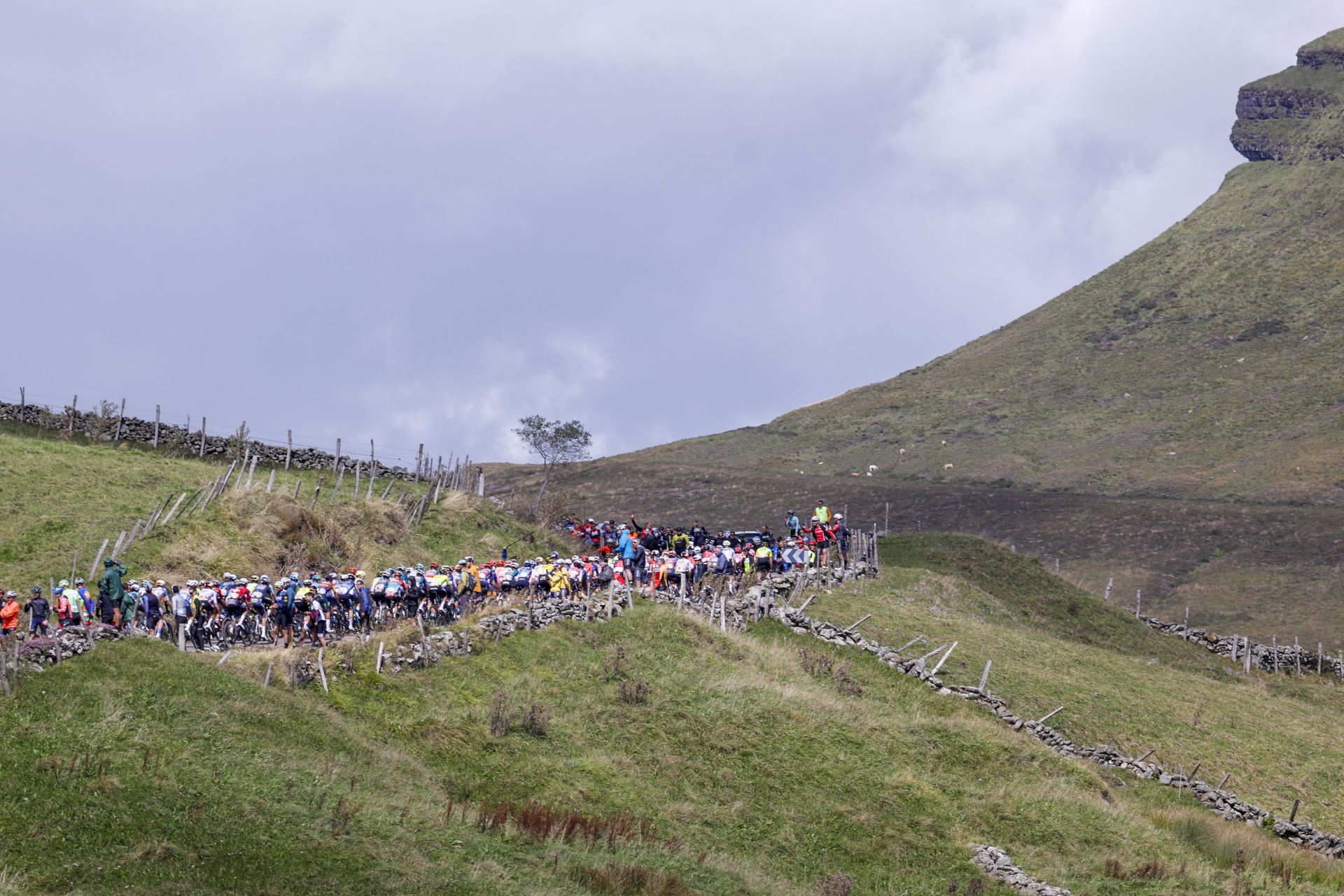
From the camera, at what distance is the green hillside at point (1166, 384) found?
347ft

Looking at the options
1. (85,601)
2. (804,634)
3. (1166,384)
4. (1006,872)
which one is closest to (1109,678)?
(804,634)

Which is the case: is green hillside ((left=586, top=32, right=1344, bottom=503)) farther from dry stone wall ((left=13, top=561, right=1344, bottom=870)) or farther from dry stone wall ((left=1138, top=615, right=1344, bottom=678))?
dry stone wall ((left=13, top=561, right=1344, bottom=870))

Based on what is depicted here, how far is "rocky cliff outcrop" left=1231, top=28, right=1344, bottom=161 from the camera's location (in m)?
170

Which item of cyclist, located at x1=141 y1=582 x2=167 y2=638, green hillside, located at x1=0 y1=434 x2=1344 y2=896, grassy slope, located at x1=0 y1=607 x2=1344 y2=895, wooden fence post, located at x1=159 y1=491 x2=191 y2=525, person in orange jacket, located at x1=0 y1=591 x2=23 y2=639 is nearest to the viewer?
grassy slope, located at x1=0 y1=607 x2=1344 y2=895

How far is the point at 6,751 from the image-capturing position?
20734 mm

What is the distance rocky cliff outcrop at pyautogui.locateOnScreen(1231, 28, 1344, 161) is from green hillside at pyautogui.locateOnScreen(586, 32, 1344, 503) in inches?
16.5

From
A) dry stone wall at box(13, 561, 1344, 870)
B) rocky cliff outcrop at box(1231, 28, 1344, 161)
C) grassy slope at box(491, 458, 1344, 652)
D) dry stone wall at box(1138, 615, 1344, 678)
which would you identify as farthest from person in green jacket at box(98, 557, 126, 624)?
rocky cliff outcrop at box(1231, 28, 1344, 161)

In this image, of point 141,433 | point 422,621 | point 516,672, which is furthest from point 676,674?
point 141,433

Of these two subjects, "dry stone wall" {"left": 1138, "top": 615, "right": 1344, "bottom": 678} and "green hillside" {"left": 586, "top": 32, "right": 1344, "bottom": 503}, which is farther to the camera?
"green hillside" {"left": 586, "top": 32, "right": 1344, "bottom": 503}

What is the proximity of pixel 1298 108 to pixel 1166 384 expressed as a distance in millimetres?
73185

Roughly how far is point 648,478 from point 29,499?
69898 millimetres

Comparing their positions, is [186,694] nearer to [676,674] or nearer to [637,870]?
[637,870]

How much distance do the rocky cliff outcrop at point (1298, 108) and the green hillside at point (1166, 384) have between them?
42cm

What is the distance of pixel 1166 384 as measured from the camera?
409ft
